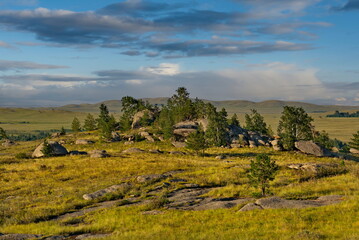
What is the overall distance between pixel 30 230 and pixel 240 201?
16304mm

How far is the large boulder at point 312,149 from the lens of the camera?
79094 mm

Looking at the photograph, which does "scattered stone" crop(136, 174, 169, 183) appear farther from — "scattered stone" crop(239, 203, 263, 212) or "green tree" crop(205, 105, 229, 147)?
"green tree" crop(205, 105, 229, 147)

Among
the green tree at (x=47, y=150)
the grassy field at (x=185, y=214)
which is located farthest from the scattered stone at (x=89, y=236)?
the green tree at (x=47, y=150)

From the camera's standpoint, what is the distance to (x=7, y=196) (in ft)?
117

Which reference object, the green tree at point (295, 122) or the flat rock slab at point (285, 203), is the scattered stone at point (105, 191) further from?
the green tree at point (295, 122)

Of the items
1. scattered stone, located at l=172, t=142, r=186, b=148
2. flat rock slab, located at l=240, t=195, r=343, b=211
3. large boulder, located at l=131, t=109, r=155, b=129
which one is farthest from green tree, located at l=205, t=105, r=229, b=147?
flat rock slab, located at l=240, t=195, r=343, b=211

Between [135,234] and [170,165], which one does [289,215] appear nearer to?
[135,234]

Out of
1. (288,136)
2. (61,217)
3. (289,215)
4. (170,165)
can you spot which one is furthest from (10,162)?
(288,136)

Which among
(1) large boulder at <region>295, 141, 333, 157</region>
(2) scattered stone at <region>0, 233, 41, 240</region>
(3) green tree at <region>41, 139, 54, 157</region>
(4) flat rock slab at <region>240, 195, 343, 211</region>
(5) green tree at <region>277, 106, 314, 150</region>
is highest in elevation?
(5) green tree at <region>277, 106, 314, 150</region>

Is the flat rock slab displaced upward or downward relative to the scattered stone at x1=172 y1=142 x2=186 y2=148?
upward

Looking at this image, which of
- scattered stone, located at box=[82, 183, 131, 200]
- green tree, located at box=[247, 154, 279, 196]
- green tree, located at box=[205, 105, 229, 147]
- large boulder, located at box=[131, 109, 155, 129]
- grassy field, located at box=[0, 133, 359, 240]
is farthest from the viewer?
large boulder, located at box=[131, 109, 155, 129]

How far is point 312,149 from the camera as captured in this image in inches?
3167

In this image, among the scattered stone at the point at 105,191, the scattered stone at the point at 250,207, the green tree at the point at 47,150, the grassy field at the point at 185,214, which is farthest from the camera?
the green tree at the point at 47,150

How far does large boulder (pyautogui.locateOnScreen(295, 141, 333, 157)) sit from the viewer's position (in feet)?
259
